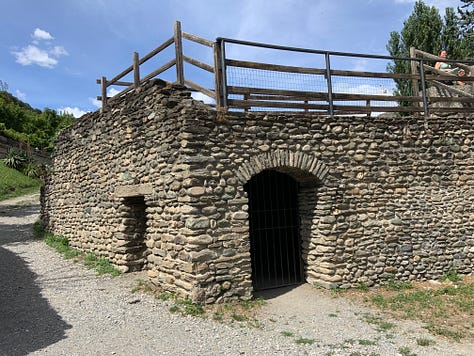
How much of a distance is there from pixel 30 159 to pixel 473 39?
28.6 metres

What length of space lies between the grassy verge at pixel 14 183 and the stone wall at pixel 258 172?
57.7 ft

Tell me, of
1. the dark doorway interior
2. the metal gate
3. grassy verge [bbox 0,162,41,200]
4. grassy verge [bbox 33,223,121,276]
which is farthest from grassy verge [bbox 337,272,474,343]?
grassy verge [bbox 0,162,41,200]

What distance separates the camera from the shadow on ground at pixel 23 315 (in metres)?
4.95

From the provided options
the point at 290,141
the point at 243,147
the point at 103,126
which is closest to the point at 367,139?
the point at 290,141

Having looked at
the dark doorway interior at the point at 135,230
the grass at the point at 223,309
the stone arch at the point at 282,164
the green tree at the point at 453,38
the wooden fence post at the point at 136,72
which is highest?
the green tree at the point at 453,38

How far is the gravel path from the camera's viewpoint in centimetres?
477

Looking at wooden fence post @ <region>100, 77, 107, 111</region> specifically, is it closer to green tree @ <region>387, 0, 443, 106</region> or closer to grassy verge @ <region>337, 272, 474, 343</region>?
grassy verge @ <region>337, 272, 474, 343</region>

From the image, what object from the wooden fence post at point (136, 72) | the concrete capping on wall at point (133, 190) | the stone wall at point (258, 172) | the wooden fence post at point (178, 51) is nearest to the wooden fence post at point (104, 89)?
the stone wall at point (258, 172)

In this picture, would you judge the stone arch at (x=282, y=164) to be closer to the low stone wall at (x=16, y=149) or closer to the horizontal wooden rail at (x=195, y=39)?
the horizontal wooden rail at (x=195, y=39)

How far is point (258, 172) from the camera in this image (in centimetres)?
668

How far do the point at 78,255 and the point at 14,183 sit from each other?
18375 millimetres

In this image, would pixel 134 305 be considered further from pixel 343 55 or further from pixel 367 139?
pixel 343 55

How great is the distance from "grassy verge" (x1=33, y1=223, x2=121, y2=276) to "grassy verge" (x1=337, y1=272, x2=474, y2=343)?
16.0ft

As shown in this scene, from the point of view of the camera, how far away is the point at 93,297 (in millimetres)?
6844
